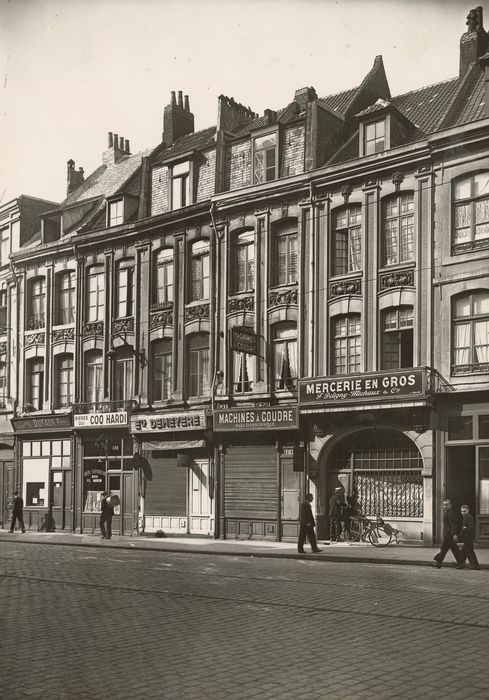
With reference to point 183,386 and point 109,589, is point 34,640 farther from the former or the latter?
point 183,386

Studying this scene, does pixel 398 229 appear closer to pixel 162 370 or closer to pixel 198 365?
pixel 198 365

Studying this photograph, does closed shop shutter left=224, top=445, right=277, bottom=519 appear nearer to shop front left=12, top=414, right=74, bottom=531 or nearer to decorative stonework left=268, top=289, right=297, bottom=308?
decorative stonework left=268, top=289, right=297, bottom=308

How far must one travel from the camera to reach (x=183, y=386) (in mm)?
27750

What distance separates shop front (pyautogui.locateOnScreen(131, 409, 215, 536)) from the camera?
2684 centimetres

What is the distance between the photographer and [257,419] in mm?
24875

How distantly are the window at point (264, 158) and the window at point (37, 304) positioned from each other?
11.3 meters

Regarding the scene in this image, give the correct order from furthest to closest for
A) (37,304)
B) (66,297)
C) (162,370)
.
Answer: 1. (37,304)
2. (66,297)
3. (162,370)

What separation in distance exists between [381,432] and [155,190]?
1270 centimetres

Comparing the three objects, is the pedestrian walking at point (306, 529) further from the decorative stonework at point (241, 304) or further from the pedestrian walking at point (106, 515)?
the pedestrian walking at point (106, 515)

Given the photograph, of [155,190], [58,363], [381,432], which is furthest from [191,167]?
[381,432]

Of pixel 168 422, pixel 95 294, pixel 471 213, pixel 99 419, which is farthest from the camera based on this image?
pixel 95 294

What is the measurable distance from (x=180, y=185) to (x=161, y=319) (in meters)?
4.75

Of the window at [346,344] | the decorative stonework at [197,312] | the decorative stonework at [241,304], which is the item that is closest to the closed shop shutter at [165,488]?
the decorative stonework at [197,312]

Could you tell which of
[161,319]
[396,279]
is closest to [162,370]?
[161,319]
